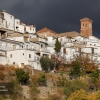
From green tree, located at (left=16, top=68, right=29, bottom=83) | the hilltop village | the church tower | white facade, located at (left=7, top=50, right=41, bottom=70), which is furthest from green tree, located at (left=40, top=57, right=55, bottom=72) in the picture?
the church tower

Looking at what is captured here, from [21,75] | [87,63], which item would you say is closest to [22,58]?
[21,75]

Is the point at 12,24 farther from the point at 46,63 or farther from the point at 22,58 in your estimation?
the point at 46,63

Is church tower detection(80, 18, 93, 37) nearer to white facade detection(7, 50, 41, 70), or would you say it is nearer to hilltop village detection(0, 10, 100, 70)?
hilltop village detection(0, 10, 100, 70)

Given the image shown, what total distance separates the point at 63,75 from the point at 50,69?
2.98 m

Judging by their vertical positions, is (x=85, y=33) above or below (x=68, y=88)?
above

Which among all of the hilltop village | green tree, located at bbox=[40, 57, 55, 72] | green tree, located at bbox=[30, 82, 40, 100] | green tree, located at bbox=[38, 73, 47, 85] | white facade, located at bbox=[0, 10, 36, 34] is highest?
white facade, located at bbox=[0, 10, 36, 34]

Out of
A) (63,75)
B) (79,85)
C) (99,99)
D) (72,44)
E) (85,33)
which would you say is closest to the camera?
(99,99)

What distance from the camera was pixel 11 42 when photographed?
59.5 metres

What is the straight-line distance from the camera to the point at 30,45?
207ft

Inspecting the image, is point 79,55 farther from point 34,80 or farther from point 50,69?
point 34,80

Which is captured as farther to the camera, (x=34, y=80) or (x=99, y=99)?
(x=34, y=80)

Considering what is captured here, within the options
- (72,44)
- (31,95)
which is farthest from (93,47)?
(31,95)

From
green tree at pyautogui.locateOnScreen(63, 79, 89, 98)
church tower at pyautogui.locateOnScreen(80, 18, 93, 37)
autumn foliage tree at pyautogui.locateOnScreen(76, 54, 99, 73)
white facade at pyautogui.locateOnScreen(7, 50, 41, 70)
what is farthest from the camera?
church tower at pyautogui.locateOnScreen(80, 18, 93, 37)

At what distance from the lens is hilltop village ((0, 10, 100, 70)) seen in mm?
55572
